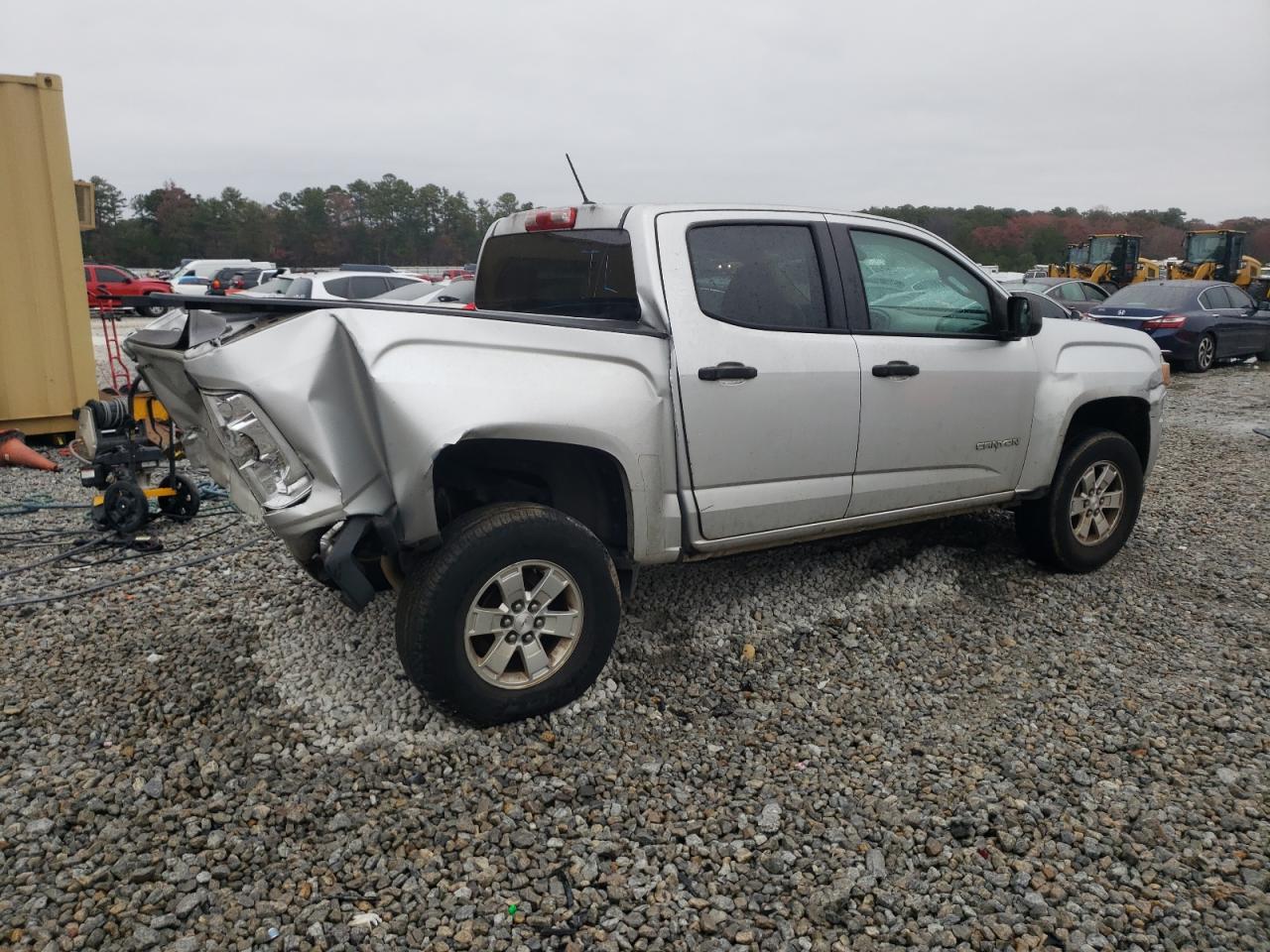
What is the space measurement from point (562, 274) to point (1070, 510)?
2.95 metres

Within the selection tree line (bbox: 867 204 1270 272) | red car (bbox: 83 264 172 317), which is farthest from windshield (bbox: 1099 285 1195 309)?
tree line (bbox: 867 204 1270 272)

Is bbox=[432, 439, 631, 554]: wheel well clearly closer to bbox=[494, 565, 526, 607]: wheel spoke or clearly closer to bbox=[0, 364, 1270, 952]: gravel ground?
bbox=[494, 565, 526, 607]: wheel spoke

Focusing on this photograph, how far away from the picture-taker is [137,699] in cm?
360

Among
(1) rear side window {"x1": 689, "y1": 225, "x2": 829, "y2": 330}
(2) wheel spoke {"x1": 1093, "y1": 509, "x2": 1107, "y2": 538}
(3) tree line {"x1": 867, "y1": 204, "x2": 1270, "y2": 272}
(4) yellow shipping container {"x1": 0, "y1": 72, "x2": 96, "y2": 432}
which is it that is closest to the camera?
(1) rear side window {"x1": 689, "y1": 225, "x2": 829, "y2": 330}

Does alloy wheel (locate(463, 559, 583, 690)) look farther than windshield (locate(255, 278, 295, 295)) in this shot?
→ No

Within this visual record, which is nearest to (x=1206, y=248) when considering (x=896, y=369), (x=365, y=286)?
(x=365, y=286)

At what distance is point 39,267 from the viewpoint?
25.8 ft

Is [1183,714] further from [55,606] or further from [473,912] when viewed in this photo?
[55,606]

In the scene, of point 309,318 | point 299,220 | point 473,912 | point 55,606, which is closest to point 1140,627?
point 473,912

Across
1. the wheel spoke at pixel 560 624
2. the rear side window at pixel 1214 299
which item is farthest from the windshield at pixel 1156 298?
the wheel spoke at pixel 560 624

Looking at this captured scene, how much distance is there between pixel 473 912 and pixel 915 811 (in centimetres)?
141

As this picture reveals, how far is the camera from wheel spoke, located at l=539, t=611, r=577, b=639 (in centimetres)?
336

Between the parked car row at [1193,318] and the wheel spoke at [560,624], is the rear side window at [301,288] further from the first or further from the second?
the wheel spoke at [560,624]

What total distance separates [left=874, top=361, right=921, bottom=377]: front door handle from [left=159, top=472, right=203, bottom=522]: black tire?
4343 mm
